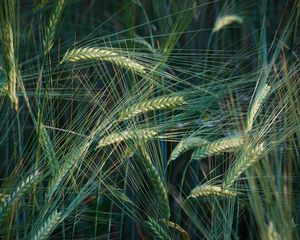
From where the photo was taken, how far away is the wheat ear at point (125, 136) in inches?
58.9

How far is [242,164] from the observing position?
141cm

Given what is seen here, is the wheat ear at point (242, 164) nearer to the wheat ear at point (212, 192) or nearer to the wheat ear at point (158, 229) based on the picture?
the wheat ear at point (212, 192)

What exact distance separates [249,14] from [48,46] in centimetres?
119

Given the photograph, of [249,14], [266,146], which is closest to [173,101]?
[266,146]

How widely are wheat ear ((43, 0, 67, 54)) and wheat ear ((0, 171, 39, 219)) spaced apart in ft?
1.07

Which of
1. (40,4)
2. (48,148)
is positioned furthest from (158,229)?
(40,4)

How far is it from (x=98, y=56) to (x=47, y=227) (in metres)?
0.44

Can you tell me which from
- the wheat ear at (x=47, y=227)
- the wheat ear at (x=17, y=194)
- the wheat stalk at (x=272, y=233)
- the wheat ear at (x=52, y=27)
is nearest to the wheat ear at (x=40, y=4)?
the wheat ear at (x=52, y=27)

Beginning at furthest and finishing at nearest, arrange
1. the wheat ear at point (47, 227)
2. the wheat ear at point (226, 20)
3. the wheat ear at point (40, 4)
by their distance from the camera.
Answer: the wheat ear at point (226, 20), the wheat ear at point (40, 4), the wheat ear at point (47, 227)

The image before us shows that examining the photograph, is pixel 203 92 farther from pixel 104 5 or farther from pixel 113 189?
pixel 104 5

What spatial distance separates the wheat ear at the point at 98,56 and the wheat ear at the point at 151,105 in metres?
0.08

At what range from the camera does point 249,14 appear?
2.50 m

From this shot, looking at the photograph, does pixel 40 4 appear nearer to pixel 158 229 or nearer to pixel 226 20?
pixel 226 20

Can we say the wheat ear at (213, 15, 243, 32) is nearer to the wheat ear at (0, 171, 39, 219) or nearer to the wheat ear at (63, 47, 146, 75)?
the wheat ear at (63, 47, 146, 75)
